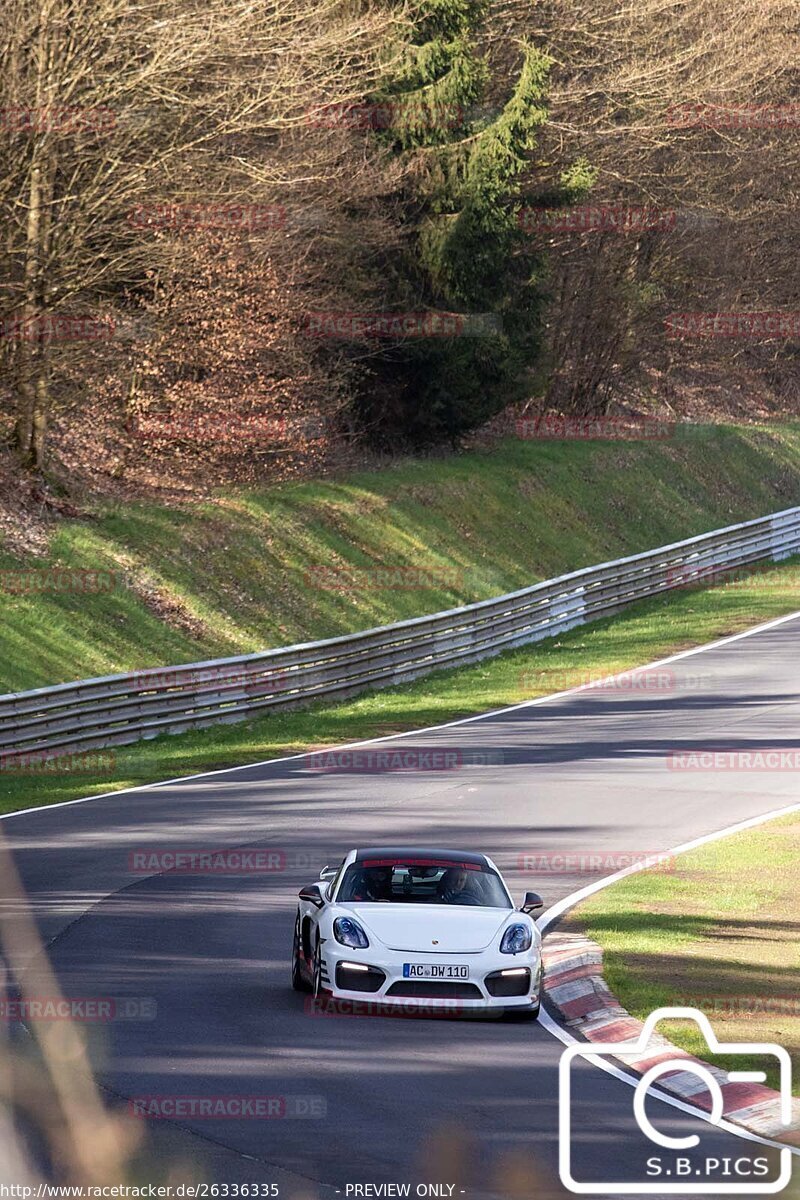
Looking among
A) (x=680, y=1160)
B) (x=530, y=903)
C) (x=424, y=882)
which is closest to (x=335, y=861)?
(x=424, y=882)

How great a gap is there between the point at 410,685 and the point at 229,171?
11074mm

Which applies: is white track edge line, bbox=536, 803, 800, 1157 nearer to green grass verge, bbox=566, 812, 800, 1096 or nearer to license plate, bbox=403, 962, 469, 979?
green grass verge, bbox=566, 812, 800, 1096

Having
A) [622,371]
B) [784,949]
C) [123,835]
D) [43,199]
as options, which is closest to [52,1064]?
[784,949]

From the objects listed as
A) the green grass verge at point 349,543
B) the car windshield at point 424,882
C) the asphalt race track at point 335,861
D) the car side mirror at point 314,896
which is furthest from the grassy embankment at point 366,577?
the car windshield at point 424,882

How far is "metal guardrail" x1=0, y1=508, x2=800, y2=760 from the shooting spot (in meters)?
26.8

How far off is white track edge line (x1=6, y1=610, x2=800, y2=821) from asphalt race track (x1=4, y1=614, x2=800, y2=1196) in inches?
10.5

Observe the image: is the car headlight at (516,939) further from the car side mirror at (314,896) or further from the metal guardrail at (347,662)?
the metal guardrail at (347,662)

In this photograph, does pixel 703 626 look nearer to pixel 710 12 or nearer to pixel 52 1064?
pixel 710 12

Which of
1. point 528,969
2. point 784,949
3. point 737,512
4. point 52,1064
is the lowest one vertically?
point 737,512

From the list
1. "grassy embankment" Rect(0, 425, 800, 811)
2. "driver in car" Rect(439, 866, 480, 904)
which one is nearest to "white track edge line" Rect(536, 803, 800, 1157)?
"driver in car" Rect(439, 866, 480, 904)

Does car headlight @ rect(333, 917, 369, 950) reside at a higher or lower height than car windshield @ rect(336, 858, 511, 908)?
higher

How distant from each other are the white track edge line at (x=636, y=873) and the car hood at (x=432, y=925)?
75cm

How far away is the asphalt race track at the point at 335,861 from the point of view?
8.77 m

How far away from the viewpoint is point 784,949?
15117 mm
